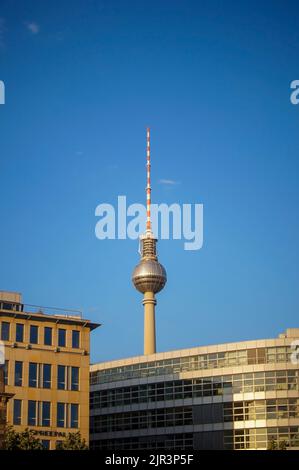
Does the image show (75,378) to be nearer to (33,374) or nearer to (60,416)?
(60,416)

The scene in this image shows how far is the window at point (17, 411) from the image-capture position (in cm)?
10200

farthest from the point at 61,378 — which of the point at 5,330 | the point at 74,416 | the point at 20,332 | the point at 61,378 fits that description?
the point at 5,330

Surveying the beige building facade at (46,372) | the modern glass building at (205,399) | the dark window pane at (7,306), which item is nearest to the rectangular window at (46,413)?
the beige building facade at (46,372)

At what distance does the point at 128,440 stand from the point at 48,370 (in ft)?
114

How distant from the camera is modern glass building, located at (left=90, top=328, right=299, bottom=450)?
123438 mm

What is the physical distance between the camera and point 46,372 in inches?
4149

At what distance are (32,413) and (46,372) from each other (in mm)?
4865

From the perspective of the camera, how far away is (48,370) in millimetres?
→ 105500

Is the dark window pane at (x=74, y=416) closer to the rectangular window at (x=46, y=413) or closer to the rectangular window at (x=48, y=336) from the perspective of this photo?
the rectangular window at (x=46, y=413)
